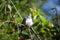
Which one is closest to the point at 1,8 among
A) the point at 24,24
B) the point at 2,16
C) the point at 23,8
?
the point at 2,16

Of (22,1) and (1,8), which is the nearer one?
(1,8)

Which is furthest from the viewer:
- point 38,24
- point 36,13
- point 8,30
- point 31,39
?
point 36,13

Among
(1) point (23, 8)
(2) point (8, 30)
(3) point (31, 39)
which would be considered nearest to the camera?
(3) point (31, 39)

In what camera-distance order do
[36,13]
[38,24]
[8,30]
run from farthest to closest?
1. [36,13]
2. [38,24]
3. [8,30]

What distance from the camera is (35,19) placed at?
128 centimetres

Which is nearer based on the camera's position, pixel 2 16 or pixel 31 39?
pixel 31 39

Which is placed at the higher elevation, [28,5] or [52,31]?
[28,5]

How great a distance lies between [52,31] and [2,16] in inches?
10.3

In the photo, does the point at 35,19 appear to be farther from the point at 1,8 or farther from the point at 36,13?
the point at 1,8

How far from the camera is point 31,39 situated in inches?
37.9

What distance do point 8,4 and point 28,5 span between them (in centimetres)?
32

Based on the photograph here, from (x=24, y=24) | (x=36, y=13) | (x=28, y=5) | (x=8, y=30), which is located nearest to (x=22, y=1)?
(x=28, y=5)

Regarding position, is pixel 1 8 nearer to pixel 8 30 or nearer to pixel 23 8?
pixel 8 30

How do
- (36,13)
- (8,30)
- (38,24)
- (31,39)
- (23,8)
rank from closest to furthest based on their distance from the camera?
1. (31,39)
2. (8,30)
3. (38,24)
4. (36,13)
5. (23,8)
